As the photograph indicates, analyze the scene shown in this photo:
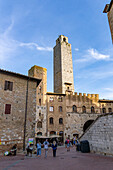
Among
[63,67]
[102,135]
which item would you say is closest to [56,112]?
[63,67]

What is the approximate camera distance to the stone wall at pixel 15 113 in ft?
42.3

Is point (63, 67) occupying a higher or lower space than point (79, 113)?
higher

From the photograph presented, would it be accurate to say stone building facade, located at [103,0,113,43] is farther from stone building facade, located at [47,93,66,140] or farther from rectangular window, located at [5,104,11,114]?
stone building facade, located at [47,93,66,140]

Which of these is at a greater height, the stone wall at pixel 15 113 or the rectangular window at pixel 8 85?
the rectangular window at pixel 8 85

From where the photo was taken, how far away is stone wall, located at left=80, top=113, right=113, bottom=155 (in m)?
10.3

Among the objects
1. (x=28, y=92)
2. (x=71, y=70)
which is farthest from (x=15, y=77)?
(x=71, y=70)

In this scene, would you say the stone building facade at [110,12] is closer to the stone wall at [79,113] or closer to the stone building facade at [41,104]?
the stone building facade at [41,104]

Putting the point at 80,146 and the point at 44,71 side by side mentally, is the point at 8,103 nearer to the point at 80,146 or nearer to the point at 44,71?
the point at 80,146

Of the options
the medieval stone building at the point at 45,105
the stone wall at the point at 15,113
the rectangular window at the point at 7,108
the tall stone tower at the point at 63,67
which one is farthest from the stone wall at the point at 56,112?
the rectangular window at the point at 7,108

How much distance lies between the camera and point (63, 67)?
3338 cm

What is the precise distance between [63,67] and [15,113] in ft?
71.3

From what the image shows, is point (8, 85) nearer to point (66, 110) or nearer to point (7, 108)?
point (7, 108)

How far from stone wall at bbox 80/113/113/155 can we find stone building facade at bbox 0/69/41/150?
21.8 ft

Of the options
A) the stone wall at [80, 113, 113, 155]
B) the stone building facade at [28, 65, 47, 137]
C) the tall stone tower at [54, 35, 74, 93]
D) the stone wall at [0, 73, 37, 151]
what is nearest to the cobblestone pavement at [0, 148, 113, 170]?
the stone wall at [80, 113, 113, 155]
